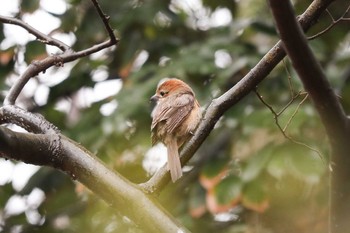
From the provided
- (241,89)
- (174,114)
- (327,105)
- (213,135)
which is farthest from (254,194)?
(327,105)

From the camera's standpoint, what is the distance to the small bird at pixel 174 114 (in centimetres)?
425

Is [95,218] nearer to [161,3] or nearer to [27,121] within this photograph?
[161,3]

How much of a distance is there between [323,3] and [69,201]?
3.76m

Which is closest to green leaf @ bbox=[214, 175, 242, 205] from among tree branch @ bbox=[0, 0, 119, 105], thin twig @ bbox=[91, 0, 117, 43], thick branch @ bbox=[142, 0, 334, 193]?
thick branch @ bbox=[142, 0, 334, 193]

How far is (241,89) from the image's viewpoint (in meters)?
2.63

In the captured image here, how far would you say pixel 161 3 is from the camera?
5.91m

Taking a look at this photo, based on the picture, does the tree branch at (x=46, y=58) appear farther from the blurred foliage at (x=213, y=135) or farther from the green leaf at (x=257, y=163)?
the green leaf at (x=257, y=163)

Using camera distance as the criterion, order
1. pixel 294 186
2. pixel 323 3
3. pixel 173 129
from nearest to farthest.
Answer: pixel 323 3, pixel 173 129, pixel 294 186

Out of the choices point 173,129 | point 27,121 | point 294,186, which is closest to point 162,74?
point 173,129

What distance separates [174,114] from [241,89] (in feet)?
5.97

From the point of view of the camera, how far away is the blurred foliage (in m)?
4.63

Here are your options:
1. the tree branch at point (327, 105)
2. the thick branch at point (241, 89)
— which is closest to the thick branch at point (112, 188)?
the thick branch at point (241, 89)

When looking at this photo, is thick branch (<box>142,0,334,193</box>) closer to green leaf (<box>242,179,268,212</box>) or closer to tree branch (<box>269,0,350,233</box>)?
tree branch (<box>269,0,350,233</box>)

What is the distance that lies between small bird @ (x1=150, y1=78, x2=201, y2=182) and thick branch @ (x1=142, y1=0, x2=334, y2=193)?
1.13 metres
